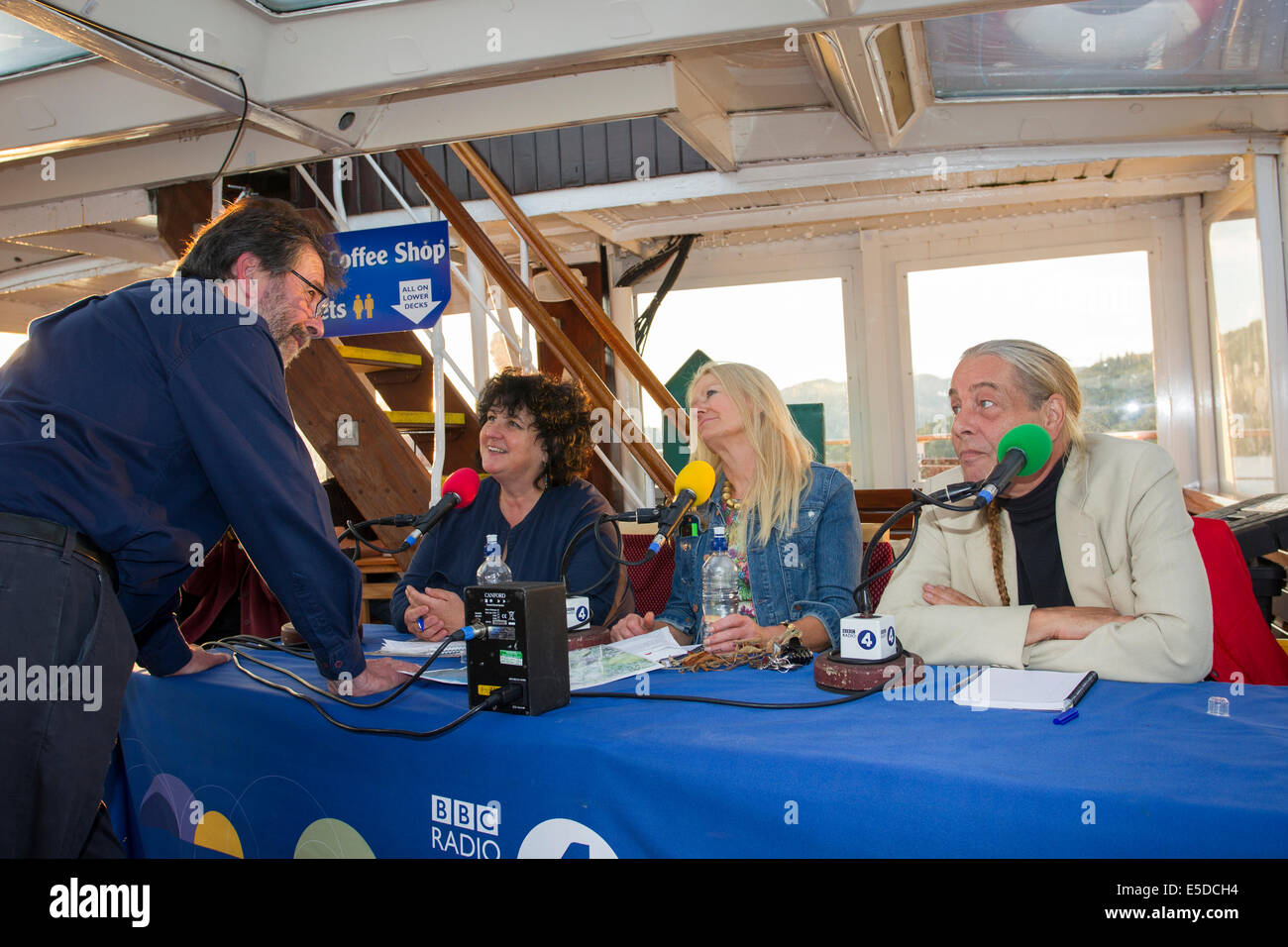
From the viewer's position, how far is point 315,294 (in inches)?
72.7

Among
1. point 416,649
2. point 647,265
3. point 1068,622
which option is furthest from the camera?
point 647,265

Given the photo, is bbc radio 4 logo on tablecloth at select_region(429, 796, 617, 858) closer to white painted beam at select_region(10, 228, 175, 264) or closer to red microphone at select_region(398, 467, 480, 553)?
red microphone at select_region(398, 467, 480, 553)

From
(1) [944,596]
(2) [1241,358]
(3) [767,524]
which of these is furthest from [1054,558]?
(2) [1241,358]

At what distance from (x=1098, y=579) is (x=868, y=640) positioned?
2.00ft

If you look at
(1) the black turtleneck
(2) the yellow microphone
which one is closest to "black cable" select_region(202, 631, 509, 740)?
(2) the yellow microphone

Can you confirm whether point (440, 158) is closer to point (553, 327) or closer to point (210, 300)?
point (553, 327)

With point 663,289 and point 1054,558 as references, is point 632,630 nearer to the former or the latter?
point 1054,558

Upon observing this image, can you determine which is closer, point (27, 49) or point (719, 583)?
point (719, 583)

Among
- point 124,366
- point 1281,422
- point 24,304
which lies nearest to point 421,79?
point 124,366

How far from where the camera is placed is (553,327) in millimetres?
3484

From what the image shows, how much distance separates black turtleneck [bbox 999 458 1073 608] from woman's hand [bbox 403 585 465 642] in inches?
54.6

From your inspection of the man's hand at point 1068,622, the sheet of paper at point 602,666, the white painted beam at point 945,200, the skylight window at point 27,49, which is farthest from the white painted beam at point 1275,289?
the skylight window at point 27,49

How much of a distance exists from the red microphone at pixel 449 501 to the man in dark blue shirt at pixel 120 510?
295mm

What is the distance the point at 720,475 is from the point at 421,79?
145cm
